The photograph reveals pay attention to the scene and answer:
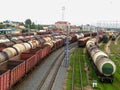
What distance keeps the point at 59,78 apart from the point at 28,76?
4.26 meters

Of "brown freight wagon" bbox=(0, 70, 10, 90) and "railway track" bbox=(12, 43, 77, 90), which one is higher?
"brown freight wagon" bbox=(0, 70, 10, 90)

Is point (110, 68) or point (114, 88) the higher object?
point (110, 68)

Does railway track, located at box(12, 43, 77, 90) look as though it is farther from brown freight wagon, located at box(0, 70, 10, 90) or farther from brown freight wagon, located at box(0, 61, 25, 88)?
brown freight wagon, located at box(0, 70, 10, 90)

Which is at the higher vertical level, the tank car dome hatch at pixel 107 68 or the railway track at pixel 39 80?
the tank car dome hatch at pixel 107 68

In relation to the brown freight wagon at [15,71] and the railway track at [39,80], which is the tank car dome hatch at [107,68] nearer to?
the railway track at [39,80]

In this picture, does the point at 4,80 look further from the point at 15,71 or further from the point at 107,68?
the point at 107,68

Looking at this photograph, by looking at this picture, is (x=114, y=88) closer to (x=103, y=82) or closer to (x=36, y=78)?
(x=103, y=82)

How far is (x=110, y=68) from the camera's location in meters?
34.2

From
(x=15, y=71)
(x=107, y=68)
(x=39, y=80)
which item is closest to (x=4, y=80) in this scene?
(x=15, y=71)

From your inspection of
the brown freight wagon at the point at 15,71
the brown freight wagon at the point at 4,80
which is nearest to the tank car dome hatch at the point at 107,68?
the brown freight wagon at the point at 15,71

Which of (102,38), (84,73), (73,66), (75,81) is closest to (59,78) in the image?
(75,81)

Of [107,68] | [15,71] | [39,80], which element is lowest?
[39,80]

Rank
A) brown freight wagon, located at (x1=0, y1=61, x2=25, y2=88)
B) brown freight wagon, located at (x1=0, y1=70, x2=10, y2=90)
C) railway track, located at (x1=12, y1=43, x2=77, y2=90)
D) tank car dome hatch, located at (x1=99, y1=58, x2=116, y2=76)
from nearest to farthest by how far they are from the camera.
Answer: brown freight wagon, located at (x1=0, y1=70, x2=10, y2=90), brown freight wagon, located at (x1=0, y1=61, x2=25, y2=88), railway track, located at (x1=12, y1=43, x2=77, y2=90), tank car dome hatch, located at (x1=99, y1=58, x2=116, y2=76)

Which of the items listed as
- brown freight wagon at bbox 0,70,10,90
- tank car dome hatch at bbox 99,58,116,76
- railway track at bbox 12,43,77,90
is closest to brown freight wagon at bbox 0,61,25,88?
brown freight wagon at bbox 0,70,10,90
